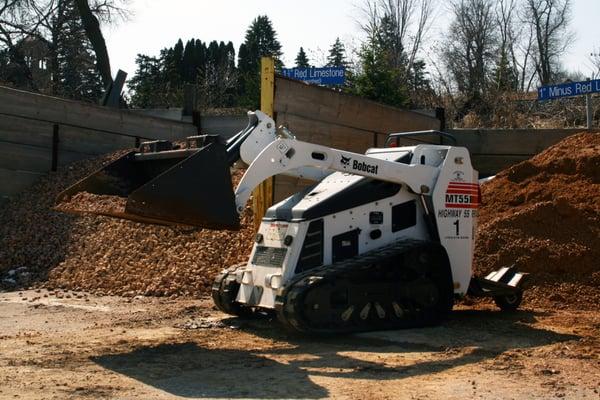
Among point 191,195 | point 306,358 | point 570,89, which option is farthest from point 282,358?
point 570,89

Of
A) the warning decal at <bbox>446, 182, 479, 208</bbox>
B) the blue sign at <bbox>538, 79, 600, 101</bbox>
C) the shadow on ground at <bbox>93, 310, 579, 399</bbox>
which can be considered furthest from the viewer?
the blue sign at <bbox>538, 79, 600, 101</bbox>

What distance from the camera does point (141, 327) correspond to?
9320mm

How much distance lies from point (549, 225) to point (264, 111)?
191 inches

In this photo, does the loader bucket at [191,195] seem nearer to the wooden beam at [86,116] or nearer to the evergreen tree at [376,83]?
the wooden beam at [86,116]

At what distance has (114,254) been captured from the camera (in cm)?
1377

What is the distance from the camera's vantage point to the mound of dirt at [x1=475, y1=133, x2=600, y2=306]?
11.3 m

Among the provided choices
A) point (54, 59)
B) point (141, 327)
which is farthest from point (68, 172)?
point (54, 59)

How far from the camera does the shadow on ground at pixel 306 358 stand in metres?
6.46

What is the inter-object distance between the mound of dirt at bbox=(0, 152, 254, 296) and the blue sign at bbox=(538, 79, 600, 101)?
7.46m

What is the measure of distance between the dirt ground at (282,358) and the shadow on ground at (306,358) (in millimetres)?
10

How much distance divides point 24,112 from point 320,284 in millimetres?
11927

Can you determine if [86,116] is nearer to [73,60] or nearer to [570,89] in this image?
[570,89]

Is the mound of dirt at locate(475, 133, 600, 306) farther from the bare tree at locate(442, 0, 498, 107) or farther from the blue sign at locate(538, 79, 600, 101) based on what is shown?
the bare tree at locate(442, 0, 498, 107)

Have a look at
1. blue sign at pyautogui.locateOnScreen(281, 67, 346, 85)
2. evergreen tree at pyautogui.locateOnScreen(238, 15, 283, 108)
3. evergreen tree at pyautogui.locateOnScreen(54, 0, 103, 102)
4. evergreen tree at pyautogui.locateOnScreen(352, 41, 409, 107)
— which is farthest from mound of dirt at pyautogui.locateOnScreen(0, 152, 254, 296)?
evergreen tree at pyautogui.locateOnScreen(238, 15, 283, 108)
